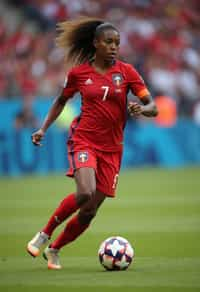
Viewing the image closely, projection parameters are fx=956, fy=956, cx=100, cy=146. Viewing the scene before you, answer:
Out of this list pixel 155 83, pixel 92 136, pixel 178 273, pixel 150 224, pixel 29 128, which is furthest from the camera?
pixel 155 83

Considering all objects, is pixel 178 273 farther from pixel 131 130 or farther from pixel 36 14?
pixel 36 14

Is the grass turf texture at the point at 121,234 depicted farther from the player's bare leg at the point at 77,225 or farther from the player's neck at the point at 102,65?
the player's neck at the point at 102,65

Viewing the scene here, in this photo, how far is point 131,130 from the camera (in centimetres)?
2502

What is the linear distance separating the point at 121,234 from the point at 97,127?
3.28m

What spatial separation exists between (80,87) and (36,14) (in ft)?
63.5

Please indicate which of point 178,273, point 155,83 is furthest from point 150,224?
point 155,83

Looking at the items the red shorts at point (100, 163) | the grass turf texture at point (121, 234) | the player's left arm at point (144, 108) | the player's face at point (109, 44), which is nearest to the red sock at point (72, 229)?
the grass turf texture at point (121, 234)

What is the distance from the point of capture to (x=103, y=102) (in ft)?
31.0

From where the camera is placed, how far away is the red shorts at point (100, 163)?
9234 millimetres

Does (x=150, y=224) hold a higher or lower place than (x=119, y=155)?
lower

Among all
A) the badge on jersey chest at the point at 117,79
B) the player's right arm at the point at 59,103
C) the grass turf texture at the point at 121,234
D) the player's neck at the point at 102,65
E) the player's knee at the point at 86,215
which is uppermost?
the player's neck at the point at 102,65

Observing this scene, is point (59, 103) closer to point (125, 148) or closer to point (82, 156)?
point (82, 156)

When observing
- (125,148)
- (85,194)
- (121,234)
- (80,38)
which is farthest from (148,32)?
(85,194)

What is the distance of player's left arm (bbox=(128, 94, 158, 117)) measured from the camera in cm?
868
